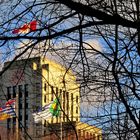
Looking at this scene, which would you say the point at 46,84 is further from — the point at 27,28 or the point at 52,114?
the point at 52,114

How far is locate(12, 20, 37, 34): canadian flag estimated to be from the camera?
5.61 m

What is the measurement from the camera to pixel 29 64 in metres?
5.93

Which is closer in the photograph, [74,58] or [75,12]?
[75,12]

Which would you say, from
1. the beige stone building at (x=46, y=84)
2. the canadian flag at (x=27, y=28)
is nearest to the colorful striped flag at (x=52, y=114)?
the beige stone building at (x=46, y=84)

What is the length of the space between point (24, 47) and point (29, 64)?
47 centimetres

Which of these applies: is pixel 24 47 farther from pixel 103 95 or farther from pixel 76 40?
pixel 103 95

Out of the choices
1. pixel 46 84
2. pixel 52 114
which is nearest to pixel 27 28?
pixel 46 84

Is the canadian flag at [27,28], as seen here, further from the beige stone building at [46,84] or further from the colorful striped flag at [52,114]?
the colorful striped flag at [52,114]

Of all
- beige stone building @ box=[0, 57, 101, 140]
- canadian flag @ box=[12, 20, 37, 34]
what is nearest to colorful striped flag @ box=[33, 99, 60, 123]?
beige stone building @ box=[0, 57, 101, 140]

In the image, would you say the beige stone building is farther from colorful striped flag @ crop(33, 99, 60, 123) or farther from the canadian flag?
the canadian flag

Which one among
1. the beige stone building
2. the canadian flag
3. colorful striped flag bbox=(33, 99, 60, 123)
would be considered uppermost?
the canadian flag

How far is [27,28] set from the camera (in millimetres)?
5832

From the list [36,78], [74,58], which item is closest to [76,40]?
[74,58]

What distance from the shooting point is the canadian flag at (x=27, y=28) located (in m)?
5.61
